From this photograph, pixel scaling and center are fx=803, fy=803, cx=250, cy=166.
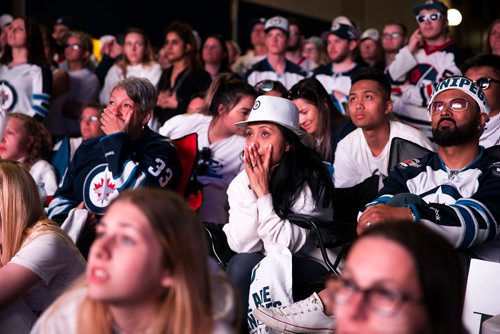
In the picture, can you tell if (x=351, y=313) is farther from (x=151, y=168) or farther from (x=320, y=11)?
(x=320, y=11)

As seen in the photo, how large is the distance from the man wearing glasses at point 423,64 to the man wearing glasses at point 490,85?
4.48ft

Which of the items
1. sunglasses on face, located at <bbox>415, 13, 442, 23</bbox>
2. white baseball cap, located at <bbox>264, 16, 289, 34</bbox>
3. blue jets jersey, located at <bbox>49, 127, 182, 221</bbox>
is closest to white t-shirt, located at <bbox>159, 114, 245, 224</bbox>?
blue jets jersey, located at <bbox>49, 127, 182, 221</bbox>

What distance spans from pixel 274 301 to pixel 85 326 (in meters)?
1.45

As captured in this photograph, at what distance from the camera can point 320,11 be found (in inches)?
594

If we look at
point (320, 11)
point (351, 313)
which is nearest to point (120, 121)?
point (351, 313)

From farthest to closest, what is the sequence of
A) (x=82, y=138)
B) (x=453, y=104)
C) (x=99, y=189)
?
(x=82, y=138)
(x=99, y=189)
(x=453, y=104)

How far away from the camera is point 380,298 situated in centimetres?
172

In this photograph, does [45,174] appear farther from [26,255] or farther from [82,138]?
[26,255]

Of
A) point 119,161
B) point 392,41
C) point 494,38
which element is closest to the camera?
point 119,161

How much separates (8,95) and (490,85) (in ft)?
13.0

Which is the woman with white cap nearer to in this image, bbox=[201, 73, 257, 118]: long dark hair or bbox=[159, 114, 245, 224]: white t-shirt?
bbox=[159, 114, 245, 224]: white t-shirt

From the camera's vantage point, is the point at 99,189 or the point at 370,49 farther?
the point at 370,49

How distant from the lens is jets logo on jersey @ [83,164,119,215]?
4250 millimetres

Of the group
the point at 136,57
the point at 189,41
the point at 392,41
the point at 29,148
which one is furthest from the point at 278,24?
the point at 29,148
